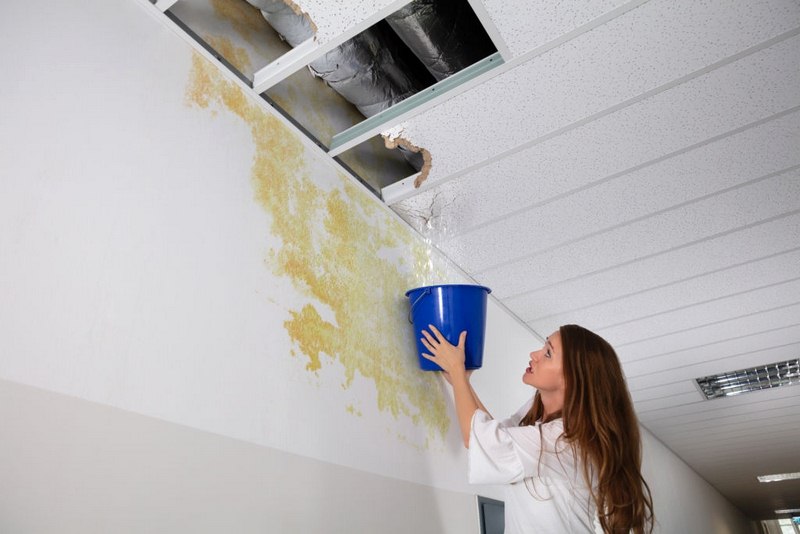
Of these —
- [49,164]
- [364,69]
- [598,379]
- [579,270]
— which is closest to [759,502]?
[579,270]

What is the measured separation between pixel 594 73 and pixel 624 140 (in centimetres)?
35

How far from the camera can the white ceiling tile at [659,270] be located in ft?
8.03

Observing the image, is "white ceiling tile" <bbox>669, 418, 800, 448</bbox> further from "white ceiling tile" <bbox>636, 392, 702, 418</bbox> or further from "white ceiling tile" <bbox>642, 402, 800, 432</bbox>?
"white ceiling tile" <bbox>636, 392, 702, 418</bbox>

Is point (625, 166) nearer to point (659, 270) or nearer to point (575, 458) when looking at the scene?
point (659, 270)

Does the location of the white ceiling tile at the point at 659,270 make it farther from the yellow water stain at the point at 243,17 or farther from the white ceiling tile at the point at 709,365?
the yellow water stain at the point at 243,17

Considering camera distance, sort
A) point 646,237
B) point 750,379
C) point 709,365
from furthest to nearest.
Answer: point 750,379
point 709,365
point 646,237

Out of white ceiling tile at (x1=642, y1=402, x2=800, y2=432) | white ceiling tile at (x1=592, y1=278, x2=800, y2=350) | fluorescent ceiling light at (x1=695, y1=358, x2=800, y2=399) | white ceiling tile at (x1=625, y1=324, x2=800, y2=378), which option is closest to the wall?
white ceiling tile at (x1=592, y1=278, x2=800, y2=350)

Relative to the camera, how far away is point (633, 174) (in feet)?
6.87

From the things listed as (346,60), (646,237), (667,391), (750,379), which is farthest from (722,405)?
(346,60)

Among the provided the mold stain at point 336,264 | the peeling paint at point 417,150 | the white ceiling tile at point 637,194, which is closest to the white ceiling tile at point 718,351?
the white ceiling tile at point 637,194

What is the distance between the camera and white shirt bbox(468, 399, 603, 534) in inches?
59.5

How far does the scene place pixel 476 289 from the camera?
77.1 inches

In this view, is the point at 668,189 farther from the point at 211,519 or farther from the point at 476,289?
the point at 211,519

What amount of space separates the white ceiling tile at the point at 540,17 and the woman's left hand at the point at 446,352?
938 millimetres
